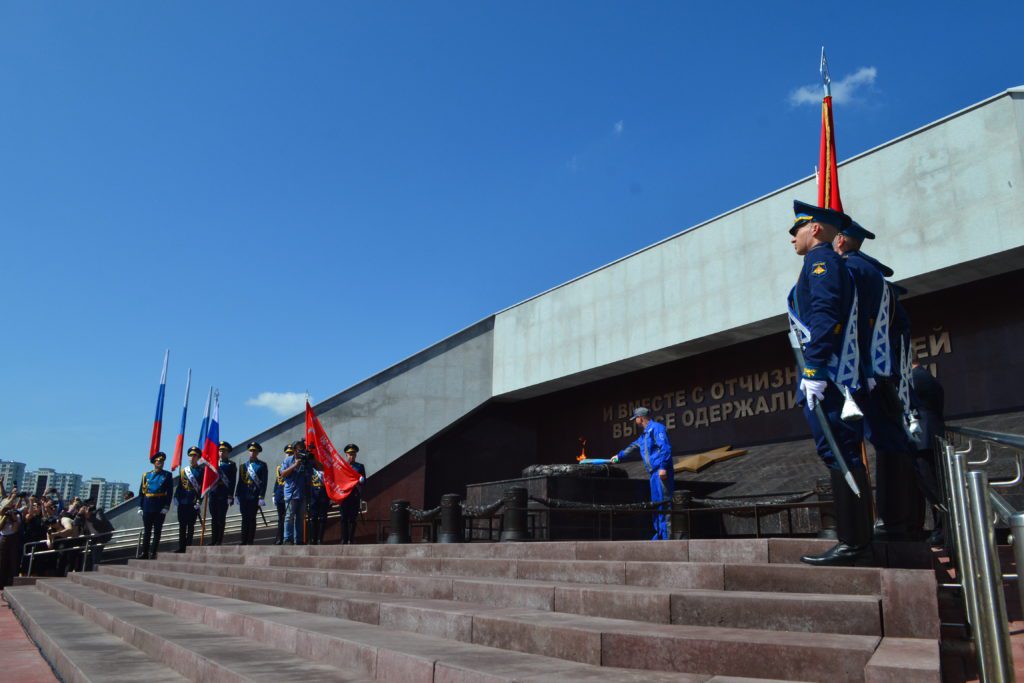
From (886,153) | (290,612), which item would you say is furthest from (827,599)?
(886,153)

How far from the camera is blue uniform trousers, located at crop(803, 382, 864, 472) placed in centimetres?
363

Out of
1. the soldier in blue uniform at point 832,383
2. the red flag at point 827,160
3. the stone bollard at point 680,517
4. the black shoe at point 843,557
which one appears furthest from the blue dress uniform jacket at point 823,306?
the stone bollard at point 680,517

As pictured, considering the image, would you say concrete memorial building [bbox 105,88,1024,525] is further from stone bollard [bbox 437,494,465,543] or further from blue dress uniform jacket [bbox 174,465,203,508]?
stone bollard [bbox 437,494,465,543]

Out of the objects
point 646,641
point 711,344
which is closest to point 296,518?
point 711,344

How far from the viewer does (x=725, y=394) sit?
15.9 meters

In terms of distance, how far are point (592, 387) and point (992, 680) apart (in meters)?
17.2

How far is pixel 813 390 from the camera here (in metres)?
3.66

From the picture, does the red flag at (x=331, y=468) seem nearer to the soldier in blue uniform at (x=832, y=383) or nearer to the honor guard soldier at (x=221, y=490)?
the honor guard soldier at (x=221, y=490)

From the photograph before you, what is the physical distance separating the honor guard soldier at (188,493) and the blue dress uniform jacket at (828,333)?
11785mm

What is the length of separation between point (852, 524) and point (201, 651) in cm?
337

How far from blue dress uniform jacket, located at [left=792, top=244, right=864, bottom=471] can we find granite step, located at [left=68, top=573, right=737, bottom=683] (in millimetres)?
1461

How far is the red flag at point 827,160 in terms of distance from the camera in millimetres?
7172

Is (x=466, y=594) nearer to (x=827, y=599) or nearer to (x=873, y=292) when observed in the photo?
(x=827, y=599)

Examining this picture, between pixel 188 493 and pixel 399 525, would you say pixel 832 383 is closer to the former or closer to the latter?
pixel 399 525
